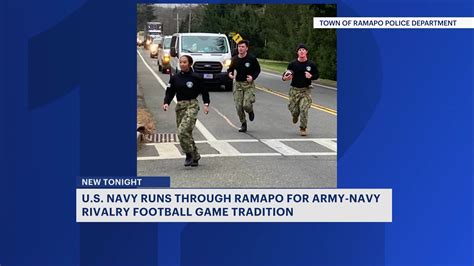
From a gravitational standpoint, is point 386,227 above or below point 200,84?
below

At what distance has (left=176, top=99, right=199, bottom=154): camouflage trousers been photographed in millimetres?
6367

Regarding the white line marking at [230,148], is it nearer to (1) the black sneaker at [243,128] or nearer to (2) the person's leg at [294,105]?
(1) the black sneaker at [243,128]

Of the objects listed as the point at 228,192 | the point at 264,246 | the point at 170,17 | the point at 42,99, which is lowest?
the point at 264,246

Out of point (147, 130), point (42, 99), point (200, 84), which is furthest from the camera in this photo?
point (200, 84)

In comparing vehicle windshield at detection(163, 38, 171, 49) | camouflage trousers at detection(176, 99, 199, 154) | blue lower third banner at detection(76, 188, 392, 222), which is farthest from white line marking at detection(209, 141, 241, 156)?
blue lower third banner at detection(76, 188, 392, 222)

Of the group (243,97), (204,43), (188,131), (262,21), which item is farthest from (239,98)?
(262,21)

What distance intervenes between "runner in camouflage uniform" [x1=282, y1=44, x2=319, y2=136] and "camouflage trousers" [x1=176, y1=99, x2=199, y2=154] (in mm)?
1024

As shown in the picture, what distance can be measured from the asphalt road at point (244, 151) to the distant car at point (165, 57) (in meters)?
0.08

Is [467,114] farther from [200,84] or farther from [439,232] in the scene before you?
[200,84]

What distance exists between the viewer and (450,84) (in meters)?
4.91

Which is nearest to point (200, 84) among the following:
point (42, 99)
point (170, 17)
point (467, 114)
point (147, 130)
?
point (147, 130)

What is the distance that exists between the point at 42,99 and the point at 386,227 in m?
2.65

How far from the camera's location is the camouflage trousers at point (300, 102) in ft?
27.1

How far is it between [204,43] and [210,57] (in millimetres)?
254
